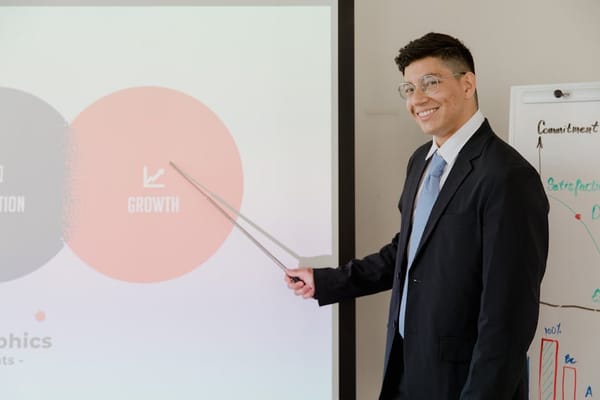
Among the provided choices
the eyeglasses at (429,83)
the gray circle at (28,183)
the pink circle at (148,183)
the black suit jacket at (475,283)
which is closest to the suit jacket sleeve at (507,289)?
the black suit jacket at (475,283)

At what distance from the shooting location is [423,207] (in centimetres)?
124

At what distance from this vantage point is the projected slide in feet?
4.64

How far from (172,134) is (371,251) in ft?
2.59

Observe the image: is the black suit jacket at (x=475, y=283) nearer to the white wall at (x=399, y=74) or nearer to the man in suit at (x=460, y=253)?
the man in suit at (x=460, y=253)

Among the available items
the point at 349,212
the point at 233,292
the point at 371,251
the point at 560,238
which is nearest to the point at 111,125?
the point at 233,292

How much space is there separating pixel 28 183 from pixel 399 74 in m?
1.26

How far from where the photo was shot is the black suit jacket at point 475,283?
104cm

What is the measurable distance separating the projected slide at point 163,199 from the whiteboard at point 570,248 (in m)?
0.65

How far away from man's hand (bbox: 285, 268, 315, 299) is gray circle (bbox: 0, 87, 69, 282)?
69cm

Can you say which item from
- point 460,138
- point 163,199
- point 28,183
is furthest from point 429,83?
point 28,183

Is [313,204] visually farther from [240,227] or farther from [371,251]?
[371,251]

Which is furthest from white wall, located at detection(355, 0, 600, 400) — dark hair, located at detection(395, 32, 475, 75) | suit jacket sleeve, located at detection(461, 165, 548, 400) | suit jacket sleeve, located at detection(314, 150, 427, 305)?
suit jacket sleeve, located at detection(461, 165, 548, 400)

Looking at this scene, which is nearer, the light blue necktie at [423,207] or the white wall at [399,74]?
the light blue necktie at [423,207]

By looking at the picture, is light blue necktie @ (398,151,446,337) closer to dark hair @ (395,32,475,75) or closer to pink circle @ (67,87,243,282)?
dark hair @ (395,32,475,75)
